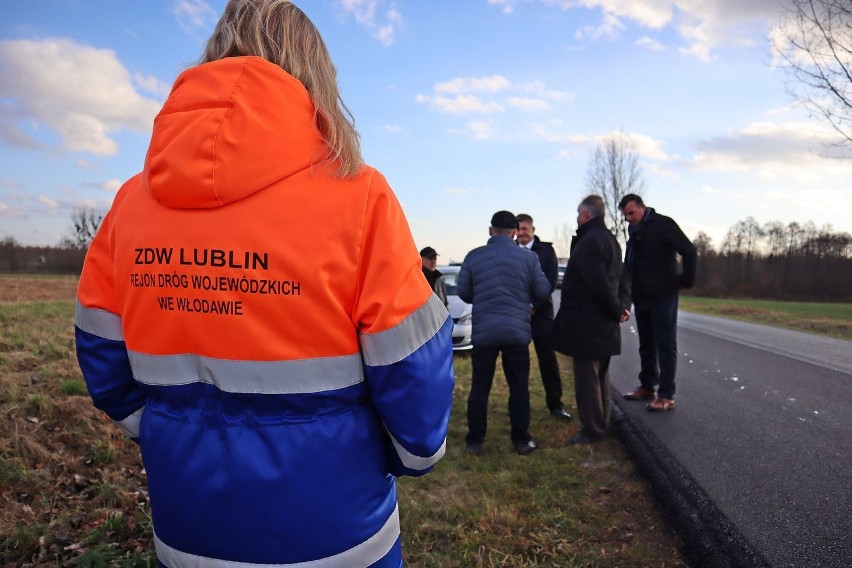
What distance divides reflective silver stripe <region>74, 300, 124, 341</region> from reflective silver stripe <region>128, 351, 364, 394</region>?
0.29 meters

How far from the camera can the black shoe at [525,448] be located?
5.25 metres

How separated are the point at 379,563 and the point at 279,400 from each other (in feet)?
1.83

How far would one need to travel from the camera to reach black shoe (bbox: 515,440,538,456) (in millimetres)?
5246

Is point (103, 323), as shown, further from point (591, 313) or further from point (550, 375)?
point (550, 375)

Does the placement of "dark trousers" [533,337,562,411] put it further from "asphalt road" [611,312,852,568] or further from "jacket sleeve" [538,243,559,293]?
"jacket sleeve" [538,243,559,293]

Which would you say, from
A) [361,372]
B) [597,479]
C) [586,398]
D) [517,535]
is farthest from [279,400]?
[586,398]

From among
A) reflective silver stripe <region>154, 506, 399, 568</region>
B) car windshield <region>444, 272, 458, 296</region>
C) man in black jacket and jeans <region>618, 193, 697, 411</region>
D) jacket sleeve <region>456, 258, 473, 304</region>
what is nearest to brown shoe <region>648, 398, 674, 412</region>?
man in black jacket and jeans <region>618, 193, 697, 411</region>

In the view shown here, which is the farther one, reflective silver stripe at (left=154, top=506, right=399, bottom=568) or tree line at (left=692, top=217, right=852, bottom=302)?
tree line at (left=692, top=217, right=852, bottom=302)

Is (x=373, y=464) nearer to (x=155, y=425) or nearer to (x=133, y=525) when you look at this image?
(x=155, y=425)

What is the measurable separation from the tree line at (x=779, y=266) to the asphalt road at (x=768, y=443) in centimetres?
4955

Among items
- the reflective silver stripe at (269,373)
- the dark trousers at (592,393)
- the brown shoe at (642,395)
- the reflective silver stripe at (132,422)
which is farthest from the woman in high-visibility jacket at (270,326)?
the brown shoe at (642,395)

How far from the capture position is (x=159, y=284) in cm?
Result: 155

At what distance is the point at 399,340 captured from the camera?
1.51m

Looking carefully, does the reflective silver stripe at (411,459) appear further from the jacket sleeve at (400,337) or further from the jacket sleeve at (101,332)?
the jacket sleeve at (101,332)
